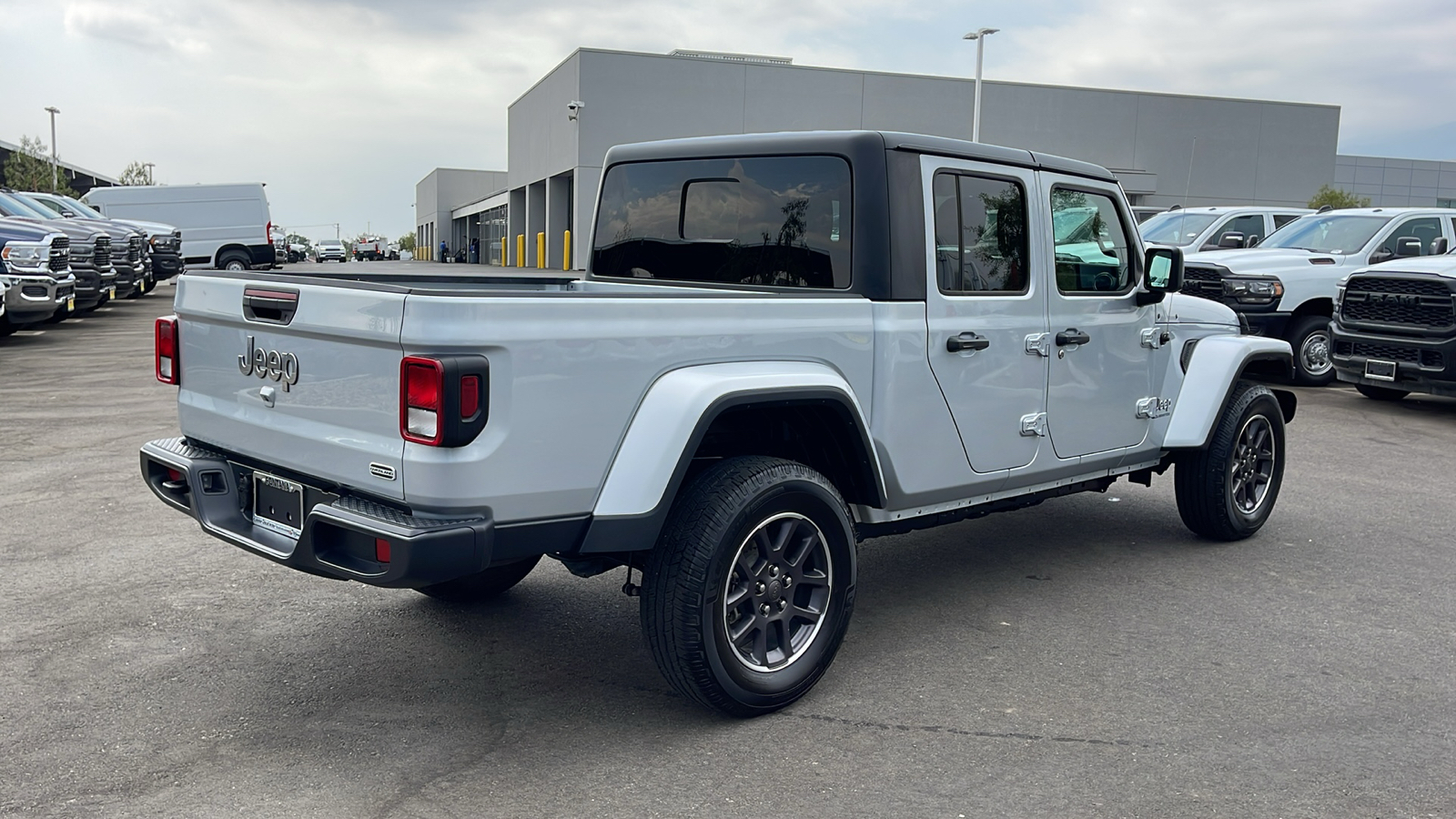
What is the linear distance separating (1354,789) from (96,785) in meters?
3.58

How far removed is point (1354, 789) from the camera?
341 cm

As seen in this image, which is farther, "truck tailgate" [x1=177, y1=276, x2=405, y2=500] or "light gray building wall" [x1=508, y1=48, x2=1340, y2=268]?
"light gray building wall" [x1=508, y1=48, x2=1340, y2=268]

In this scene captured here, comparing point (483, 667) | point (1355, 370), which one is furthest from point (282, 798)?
point (1355, 370)

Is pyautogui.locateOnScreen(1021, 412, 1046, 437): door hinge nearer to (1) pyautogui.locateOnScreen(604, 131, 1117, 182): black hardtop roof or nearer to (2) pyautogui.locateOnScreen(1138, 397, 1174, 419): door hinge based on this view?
(2) pyautogui.locateOnScreen(1138, 397, 1174, 419): door hinge

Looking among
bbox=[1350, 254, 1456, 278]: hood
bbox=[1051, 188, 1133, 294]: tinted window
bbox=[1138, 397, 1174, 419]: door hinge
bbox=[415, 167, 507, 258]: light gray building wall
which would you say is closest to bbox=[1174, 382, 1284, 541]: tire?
bbox=[1138, 397, 1174, 419]: door hinge

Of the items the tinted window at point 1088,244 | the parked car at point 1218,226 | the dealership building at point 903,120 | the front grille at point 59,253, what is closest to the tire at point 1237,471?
the tinted window at point 1088,244

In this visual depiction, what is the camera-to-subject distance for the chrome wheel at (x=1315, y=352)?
13.2 m

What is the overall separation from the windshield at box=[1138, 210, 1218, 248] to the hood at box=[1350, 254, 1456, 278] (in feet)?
12.2

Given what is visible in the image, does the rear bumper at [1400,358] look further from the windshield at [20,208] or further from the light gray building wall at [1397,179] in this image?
the light gray building wall at [1397,179]

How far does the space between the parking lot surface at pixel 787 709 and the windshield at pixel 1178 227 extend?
9934mm

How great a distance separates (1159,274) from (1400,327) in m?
7.13

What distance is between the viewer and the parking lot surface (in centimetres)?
333

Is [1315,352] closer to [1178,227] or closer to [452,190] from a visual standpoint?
[1178,227]

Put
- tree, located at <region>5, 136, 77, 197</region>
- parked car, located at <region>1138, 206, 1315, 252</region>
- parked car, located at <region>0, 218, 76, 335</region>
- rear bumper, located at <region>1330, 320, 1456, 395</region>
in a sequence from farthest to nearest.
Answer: tree, located at <region>5, 136, 77, 197</region>, parked car, located at <region>1138, 206, 1315, 252</region>, parked car, located at <region>0, 218, 76, 335</region>, rear bumper, located at <region>1330, 320, 1456, 395</region>
